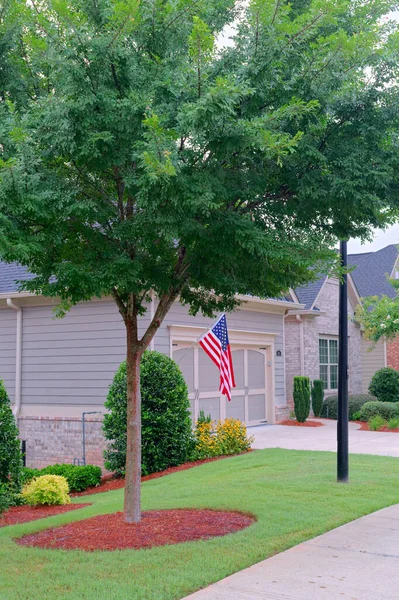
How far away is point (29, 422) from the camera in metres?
15.9

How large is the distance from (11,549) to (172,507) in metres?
2.45

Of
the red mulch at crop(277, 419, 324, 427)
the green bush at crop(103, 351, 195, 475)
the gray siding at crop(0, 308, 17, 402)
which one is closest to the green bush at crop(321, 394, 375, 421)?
the red mulch at crop(277, 419, 324, 427)

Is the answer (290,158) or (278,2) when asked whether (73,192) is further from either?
(278,2)

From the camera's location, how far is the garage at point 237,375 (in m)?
15.8

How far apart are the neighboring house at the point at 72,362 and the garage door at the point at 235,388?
2cm

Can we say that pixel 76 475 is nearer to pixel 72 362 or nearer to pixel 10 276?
pixel 72 362

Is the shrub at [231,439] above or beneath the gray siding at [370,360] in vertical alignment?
beneath

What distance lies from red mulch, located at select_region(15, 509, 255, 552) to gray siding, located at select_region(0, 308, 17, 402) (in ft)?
30.3

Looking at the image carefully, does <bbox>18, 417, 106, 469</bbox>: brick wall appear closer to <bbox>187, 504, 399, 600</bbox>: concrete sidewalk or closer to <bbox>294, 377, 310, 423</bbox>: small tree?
<bbox>294, 377, 310, 423</bbox>: small tree

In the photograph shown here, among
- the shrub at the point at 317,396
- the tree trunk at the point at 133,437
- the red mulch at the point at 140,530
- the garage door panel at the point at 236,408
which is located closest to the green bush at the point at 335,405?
the shrub at the point at 317,396

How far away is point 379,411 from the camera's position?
19609 mm

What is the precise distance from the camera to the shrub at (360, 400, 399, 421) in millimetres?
19453

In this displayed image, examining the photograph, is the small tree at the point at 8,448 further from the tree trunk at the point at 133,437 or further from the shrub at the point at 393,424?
the shrub at the point at 393,424

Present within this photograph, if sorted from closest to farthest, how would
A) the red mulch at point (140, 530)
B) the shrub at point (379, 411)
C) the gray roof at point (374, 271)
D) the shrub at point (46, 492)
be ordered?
1. the red mulch at point (140, 530)
2. the shrub at point (46, 492)
3. the shrub at point (379, 411)
4. the gray roof at point (374, 271)
